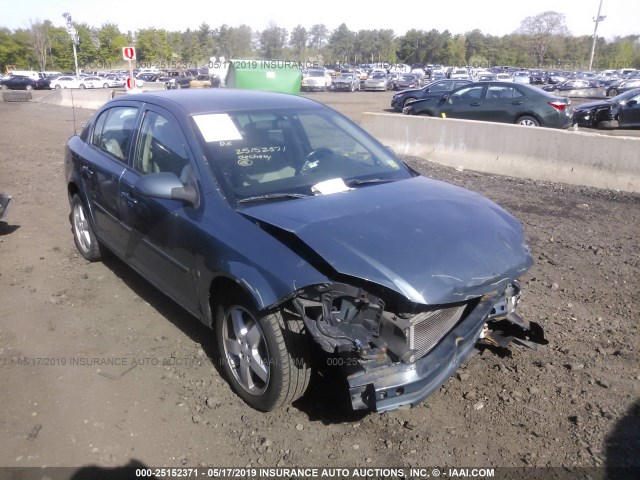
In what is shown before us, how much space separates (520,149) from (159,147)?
22.6 ft

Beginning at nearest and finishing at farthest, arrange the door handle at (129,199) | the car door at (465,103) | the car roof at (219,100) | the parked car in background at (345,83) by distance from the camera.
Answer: the car roof at (219,100)
the door handle at (129,199)
the car door at (465,103)
the parked car in background at (345,83)

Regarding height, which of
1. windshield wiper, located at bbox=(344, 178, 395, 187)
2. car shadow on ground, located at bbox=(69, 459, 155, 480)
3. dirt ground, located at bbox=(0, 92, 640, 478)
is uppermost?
windshield wiper, located at bbox=(344, 178, 395, 187)

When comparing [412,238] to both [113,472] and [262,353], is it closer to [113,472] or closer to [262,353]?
[262,353]

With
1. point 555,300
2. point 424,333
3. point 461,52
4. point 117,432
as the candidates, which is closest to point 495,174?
point 555,300

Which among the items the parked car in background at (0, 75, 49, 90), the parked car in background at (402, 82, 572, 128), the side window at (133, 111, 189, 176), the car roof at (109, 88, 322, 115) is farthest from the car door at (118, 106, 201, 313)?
the parked car in background at (0, 75, 49, 90)

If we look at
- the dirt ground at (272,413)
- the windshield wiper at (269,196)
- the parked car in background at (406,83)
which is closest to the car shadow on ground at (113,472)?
the dirt ground at (272,413)

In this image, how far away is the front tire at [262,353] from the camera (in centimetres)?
291

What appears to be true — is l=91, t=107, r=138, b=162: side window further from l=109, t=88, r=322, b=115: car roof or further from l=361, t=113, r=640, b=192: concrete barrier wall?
l=361, t=113, r=640, b=192: concrete barrier wall

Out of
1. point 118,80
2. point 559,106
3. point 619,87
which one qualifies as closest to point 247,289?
point 559,106

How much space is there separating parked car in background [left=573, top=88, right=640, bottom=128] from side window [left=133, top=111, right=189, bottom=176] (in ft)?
53.9

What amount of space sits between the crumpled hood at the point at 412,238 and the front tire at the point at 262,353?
1.59 feet

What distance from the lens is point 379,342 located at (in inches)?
105

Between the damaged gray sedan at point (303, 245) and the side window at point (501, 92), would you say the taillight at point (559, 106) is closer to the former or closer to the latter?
the side window at point (501, 92)

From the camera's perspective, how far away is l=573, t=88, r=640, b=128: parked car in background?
55.4 feet
